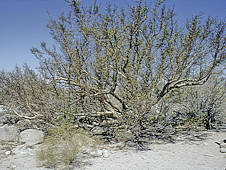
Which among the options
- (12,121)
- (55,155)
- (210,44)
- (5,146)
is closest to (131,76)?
(210,44)

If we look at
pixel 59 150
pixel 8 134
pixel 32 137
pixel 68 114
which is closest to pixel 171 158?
pixel 59 150

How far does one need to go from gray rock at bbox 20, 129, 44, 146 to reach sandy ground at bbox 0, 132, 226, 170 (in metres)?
0.44

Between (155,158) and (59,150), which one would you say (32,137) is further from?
(155,158)

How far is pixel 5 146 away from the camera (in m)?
6.89

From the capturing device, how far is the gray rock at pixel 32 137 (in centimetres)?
695

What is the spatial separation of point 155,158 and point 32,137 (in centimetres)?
424

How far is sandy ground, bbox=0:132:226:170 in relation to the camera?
4605 mm

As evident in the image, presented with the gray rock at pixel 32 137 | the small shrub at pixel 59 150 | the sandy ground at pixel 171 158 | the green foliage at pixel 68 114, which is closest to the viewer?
the sandy ground at pixel 171 158

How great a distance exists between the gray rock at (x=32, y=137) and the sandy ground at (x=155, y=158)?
0.44 m

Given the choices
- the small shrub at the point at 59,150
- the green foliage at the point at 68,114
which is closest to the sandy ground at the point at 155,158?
the small shrub at the point at 59,150

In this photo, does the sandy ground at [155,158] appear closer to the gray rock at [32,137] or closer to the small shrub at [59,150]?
the small shrub at [59,150]

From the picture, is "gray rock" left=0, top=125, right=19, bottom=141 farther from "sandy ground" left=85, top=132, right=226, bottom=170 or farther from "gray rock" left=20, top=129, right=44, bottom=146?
"sandy ground" left=85, top=132, right=226, bottom=170

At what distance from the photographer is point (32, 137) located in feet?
23.5

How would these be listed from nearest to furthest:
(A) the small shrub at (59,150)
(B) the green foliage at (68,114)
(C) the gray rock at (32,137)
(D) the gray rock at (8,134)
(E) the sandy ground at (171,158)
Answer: (E) the sandy ground at (171,158) → (A) the small shrub at (59,150) → (C) the gray rock at (32,137) → (B) the green foliage at (68,114) → (D) the gray rock at (8,134)
